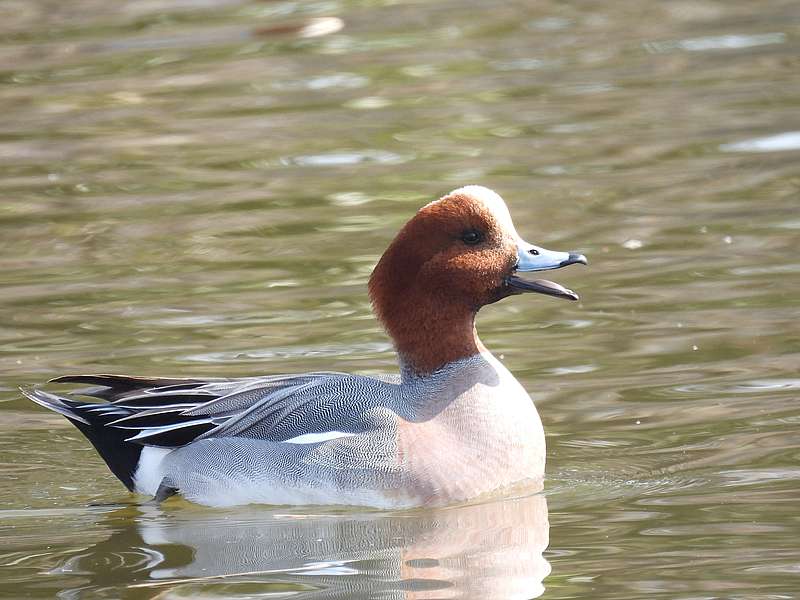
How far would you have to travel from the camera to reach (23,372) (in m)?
8.56

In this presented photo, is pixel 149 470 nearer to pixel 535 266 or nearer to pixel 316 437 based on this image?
pixel 316 437

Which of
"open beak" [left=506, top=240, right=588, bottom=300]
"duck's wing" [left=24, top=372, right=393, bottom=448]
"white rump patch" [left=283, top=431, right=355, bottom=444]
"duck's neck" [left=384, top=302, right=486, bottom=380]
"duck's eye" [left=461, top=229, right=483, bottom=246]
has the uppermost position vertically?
"duck's eye" [left=461, top=229, right=483, bottom=246]

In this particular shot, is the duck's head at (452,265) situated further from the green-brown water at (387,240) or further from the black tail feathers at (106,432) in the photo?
the black tail feathers at (106,432)

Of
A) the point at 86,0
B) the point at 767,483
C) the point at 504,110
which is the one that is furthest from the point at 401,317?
the point at 86,0

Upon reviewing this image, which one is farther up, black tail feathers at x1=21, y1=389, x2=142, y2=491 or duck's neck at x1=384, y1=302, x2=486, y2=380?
duck's neck at x1=384, y1=302, x2=486, y2=380

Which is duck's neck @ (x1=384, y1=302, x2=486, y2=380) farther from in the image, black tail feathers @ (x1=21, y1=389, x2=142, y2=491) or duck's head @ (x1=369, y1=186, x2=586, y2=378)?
black tail feathers @ (x1=21, y1=389, x2=142, y2=491)

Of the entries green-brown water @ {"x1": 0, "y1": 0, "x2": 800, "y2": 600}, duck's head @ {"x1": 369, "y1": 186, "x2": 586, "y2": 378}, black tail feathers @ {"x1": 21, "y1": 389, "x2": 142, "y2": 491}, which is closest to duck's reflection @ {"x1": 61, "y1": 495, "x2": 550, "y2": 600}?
green-brown water @ {"x1": 0, "y1": 0, "x2": 800, "y2": 600}

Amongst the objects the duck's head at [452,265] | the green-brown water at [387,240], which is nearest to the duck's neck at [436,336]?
the duck's head at [452,265]

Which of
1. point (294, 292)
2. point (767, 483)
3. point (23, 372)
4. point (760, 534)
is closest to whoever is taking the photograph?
point (760, 534)

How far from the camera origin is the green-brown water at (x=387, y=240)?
627cm

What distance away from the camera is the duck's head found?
712cm

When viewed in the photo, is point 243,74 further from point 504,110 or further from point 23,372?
point 23,372

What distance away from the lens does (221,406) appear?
23.9 feet

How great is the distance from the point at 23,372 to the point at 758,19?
31.2 feet
